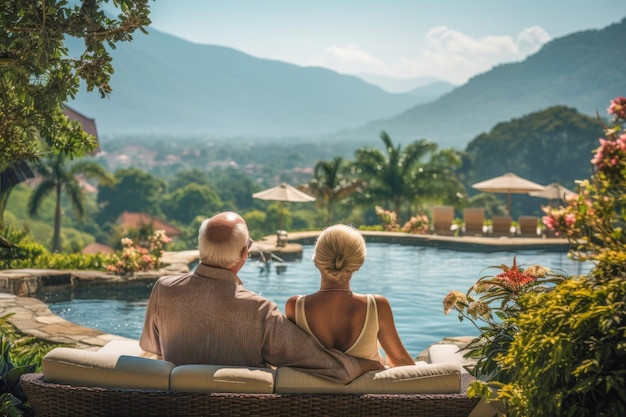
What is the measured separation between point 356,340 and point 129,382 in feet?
2.98

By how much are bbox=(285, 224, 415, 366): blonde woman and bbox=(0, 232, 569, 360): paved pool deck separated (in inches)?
79.3

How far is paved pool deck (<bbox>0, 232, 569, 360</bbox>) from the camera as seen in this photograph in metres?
6.53

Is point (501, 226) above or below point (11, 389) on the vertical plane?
above

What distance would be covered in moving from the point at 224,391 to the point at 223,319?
1.13 ft

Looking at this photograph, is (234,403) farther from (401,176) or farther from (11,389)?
(401,176)

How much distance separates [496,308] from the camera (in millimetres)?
3754

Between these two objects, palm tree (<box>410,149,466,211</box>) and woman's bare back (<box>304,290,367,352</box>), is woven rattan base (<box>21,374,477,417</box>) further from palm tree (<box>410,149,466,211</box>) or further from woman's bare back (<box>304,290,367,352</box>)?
palm tree (<box>410,149,466,211</box>)

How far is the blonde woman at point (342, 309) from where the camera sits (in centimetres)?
313

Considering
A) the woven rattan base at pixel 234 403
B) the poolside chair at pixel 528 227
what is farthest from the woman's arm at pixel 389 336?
the poolside chair at pixel 528 227

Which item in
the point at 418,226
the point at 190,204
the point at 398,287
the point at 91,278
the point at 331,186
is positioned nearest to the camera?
the point at 91,278

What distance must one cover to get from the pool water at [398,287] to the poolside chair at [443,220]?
241 centimetres

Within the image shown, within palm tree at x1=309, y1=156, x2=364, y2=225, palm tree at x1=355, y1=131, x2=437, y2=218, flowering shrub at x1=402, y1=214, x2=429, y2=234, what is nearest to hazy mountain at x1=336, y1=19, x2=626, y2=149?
palm tree at x1=355, y1=131, x2=437, y2=218

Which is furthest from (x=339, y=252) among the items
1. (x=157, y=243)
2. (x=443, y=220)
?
(x=443, y=220)

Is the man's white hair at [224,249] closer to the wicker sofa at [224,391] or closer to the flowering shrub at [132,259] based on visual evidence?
the wicker sofa at [224,391]
